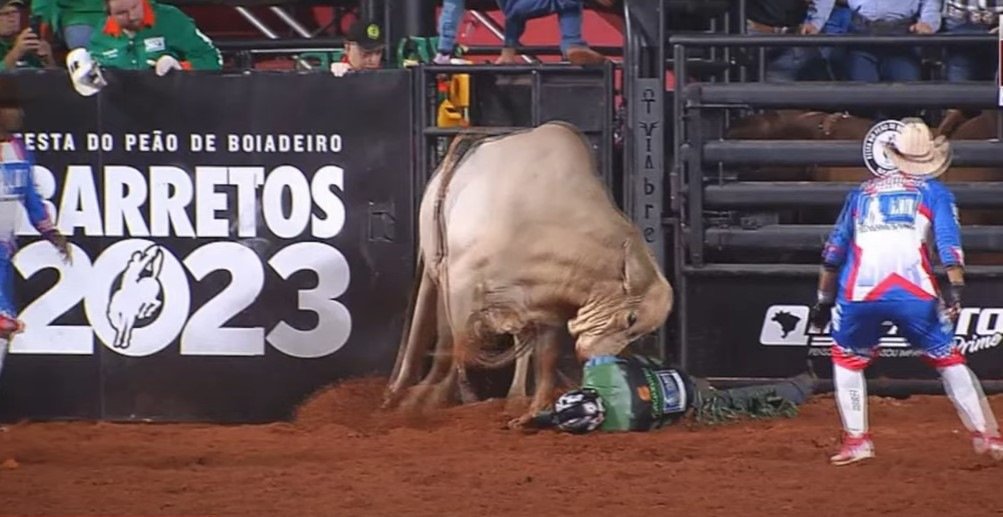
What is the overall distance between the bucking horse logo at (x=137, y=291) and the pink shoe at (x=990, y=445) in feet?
14.5

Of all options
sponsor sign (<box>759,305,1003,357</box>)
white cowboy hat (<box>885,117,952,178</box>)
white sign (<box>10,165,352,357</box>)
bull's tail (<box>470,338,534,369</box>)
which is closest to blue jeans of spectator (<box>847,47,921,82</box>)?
sponsor sign (<box>759,305,1003,357</box>)

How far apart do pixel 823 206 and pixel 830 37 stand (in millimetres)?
921

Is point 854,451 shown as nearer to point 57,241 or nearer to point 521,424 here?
point 521,424

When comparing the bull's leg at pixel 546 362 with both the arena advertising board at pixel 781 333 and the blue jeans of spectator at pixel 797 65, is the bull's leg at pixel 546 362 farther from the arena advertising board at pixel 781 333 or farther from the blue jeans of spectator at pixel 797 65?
the blue jeans of spectator at pixel 797 65

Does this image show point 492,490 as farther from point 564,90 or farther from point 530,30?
point 530,30

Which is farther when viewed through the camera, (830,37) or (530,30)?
(530,30)

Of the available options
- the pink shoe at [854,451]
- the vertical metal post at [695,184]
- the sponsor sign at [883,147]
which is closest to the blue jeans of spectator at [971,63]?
the vertical metal post at [695,184]

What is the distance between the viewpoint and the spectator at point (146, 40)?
1036 centimetres

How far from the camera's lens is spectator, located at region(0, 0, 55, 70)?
1039cm

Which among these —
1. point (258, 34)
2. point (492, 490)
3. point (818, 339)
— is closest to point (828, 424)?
point (818, 339)

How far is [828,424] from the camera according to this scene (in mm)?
9508

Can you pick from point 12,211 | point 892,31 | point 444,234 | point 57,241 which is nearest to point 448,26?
point 444,234

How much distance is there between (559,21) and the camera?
34.9 feet

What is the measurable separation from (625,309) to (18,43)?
149 inches
